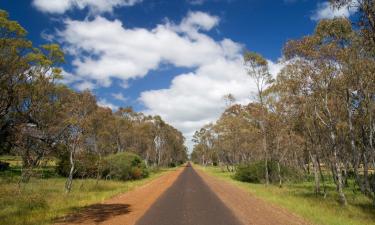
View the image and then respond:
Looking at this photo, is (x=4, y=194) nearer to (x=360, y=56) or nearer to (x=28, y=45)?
(x=28, y=45)

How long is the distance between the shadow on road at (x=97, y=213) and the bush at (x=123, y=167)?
76.0 ft

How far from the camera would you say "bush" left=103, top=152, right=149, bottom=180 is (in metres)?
40.6

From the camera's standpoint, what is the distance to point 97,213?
569 inches

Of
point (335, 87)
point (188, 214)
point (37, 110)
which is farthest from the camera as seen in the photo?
point (37, 110)

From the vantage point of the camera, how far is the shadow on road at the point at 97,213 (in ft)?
41.9

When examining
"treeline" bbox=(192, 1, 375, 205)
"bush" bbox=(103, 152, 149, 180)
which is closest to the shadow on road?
"treeline" bbox=(192, 1, 375, 205)

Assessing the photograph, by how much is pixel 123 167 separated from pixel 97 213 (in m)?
26.6

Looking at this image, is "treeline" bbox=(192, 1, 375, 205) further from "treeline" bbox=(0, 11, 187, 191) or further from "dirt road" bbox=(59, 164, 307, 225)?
"treeline" bbox=(0, 11, 187, 191)

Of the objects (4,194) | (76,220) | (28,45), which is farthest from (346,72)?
(28,45)

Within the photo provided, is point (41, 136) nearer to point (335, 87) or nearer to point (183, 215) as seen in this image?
point (183, 215)

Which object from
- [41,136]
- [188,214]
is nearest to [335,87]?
[188,214]

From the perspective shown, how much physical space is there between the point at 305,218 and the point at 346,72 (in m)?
10.2

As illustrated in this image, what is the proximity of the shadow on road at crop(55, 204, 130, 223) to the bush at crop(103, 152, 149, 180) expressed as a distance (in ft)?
76.0

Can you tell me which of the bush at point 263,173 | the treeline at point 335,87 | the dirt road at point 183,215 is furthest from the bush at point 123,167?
the dirt road at point 183,215
